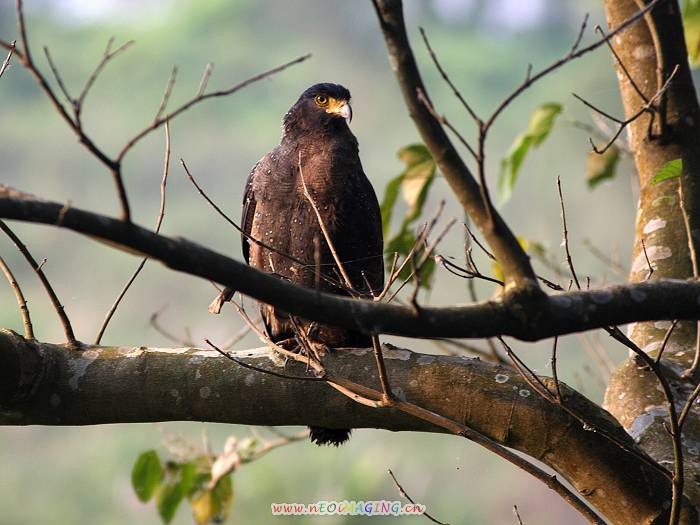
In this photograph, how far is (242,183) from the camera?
32.4ft

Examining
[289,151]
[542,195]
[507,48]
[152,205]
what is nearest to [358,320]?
[289,151]

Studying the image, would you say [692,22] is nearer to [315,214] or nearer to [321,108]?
[321,108]

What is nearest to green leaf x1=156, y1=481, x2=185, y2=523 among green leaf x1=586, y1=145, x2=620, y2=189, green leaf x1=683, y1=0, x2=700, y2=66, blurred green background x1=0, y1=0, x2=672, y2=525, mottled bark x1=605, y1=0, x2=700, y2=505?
mottled bark x1=605, y1=0, x2=700, y2=505

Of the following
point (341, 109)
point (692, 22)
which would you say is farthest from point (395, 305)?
point (692, 22)

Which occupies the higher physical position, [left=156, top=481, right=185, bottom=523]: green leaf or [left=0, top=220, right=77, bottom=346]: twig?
[left=0, top=220, right=77, bottom=346]: twig

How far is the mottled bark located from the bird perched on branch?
0.85m

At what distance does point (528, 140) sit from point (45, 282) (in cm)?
157

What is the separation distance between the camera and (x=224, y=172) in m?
10.9

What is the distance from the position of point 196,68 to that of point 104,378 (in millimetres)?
11928

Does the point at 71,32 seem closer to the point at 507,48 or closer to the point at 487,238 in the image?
the point at 507,48

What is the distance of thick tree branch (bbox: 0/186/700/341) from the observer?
111 centimetres

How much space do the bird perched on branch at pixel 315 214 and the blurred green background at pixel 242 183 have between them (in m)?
3.47

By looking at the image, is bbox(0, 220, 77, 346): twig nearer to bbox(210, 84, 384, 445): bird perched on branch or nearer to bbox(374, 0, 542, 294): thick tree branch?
bbox(210, 84, 384, 445): bird perched on branch

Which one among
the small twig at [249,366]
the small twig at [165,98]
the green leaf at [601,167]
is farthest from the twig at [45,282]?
the green leaf at [601,167]
